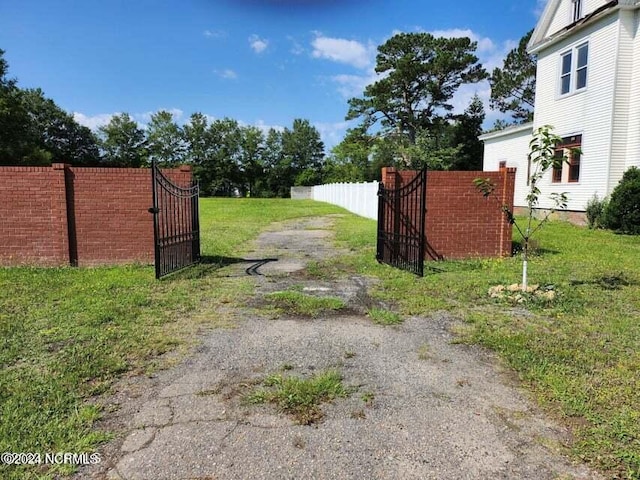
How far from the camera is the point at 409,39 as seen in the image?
31.8 m

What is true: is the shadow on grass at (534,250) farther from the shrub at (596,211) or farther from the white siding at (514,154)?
the white siding at (514,154)

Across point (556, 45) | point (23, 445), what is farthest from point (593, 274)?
point (556, 45)

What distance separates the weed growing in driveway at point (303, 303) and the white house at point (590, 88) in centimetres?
1006

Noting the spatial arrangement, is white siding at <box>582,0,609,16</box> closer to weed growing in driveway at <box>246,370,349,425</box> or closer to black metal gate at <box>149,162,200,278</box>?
black metal gate at <box>149,162,200,278</box>

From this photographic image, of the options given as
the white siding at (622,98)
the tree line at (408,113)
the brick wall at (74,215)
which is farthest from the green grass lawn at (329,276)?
the tree line at (408,113)

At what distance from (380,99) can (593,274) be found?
1115 inches

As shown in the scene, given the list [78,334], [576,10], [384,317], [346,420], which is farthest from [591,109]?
[78,334]

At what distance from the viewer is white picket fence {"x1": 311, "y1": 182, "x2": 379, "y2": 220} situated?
645 inches

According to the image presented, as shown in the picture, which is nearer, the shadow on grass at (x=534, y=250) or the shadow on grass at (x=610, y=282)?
the shadow on grass at (x=610, y=282)

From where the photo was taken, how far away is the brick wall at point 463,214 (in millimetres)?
8336

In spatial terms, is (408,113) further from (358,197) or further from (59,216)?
(59,216)

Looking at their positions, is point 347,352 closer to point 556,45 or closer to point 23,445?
point 23,445

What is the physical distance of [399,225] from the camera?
26.8ft

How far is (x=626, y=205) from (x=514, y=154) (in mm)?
7993
